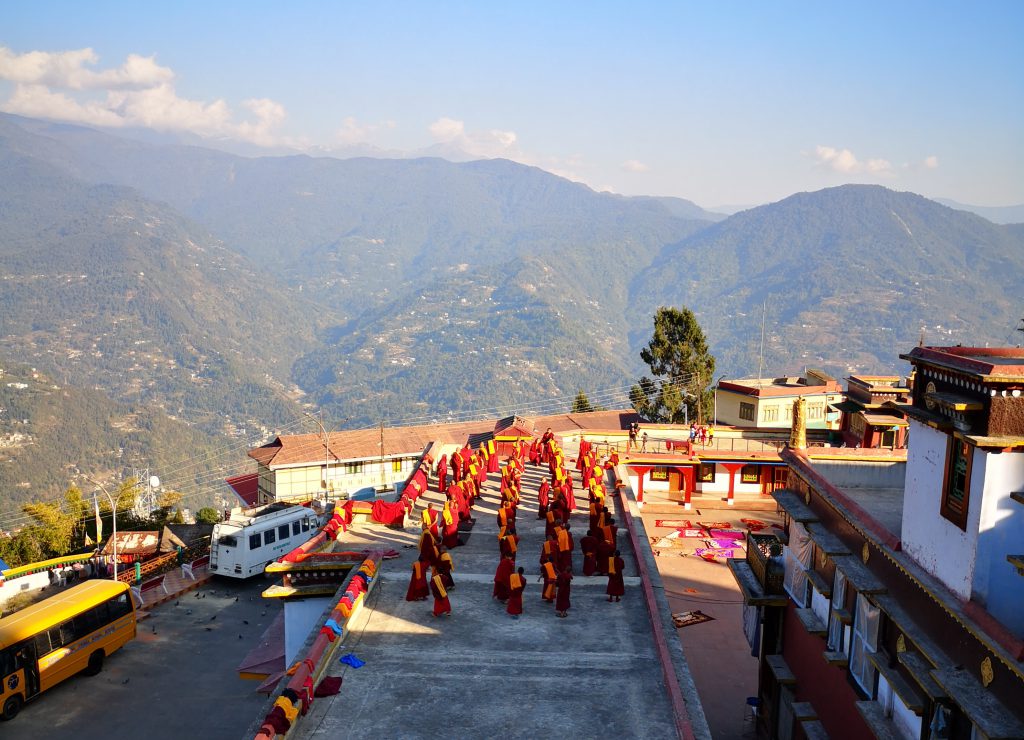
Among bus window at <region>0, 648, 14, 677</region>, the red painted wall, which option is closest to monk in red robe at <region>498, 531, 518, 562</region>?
A: the red painted wall

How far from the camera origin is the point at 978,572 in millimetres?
10227

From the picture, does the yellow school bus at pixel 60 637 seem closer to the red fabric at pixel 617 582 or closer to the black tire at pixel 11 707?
the black tire at pixel 11 707

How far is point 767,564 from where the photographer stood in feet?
59.1

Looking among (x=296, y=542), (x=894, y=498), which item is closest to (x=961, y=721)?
(x=894, y=498)

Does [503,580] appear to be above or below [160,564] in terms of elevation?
above

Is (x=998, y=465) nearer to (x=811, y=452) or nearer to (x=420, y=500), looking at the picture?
(x=811, y=452)

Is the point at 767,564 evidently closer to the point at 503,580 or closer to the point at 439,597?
the point at 503,580

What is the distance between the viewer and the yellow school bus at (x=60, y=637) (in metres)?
19.8

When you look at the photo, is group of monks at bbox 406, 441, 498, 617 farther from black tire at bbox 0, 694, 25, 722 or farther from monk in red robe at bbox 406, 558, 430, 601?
black tire at bbox 0, 694, 25, 722

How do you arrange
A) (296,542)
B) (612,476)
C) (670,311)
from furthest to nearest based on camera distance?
(670,311), (296,542), (612,476)

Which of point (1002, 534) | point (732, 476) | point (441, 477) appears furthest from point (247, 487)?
point (1002, 534)

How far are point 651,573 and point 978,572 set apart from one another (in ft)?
28.5

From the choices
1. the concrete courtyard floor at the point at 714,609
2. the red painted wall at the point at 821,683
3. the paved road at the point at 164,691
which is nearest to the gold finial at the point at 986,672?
the red painted wall at the point at 821,683

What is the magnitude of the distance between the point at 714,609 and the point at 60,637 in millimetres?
19013
